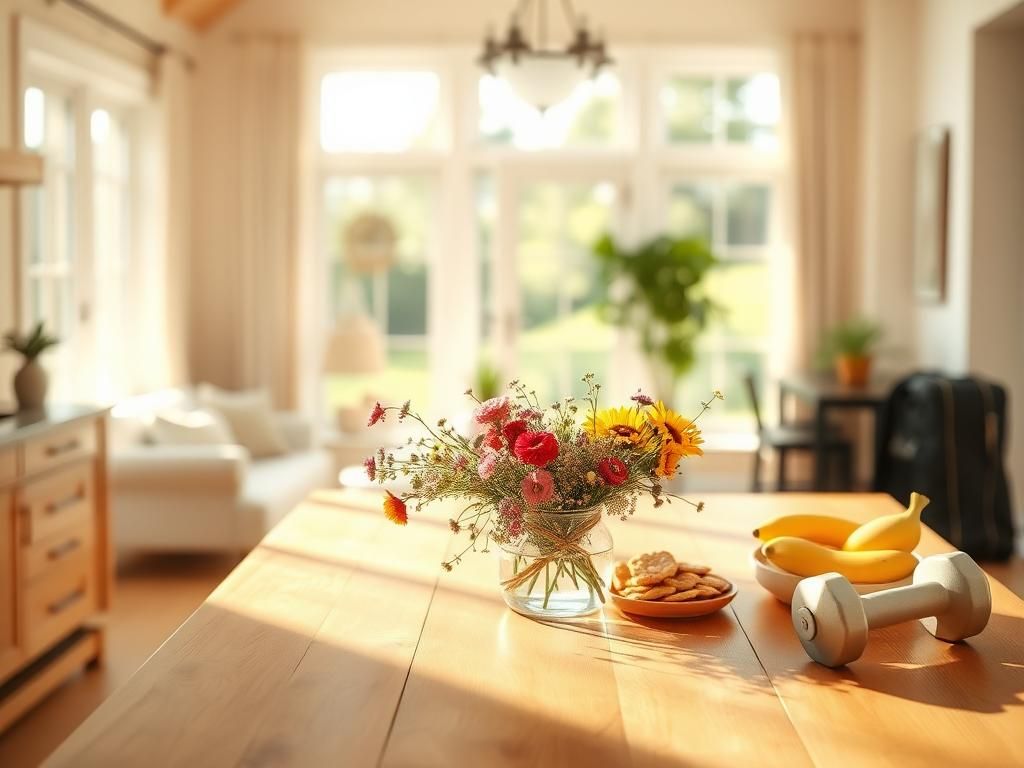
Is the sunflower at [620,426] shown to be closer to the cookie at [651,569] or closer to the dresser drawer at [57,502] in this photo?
the cookie at [651,569]

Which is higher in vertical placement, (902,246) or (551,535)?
(902,246)

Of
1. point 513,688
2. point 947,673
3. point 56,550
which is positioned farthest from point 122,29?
point 947,673

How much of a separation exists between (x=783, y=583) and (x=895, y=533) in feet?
0.87

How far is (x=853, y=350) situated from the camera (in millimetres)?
6168

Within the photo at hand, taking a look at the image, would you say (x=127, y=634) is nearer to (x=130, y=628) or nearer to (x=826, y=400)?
(x=130, y=628)

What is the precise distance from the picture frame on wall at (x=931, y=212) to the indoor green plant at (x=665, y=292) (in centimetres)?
116

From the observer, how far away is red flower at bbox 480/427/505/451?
6.01 ft

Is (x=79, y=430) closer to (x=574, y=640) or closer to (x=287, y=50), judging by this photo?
(x=574, y=640)

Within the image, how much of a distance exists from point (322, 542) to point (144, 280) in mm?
4437

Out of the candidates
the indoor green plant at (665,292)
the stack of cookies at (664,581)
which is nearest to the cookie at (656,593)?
the stack of cookies at (664,581)

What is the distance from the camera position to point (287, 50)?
6.87 metres

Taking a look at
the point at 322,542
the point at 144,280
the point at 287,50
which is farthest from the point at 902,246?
the point at 322,542

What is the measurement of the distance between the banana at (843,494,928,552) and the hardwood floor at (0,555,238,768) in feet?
7.64

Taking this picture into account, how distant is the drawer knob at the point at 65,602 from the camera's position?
3.73m
